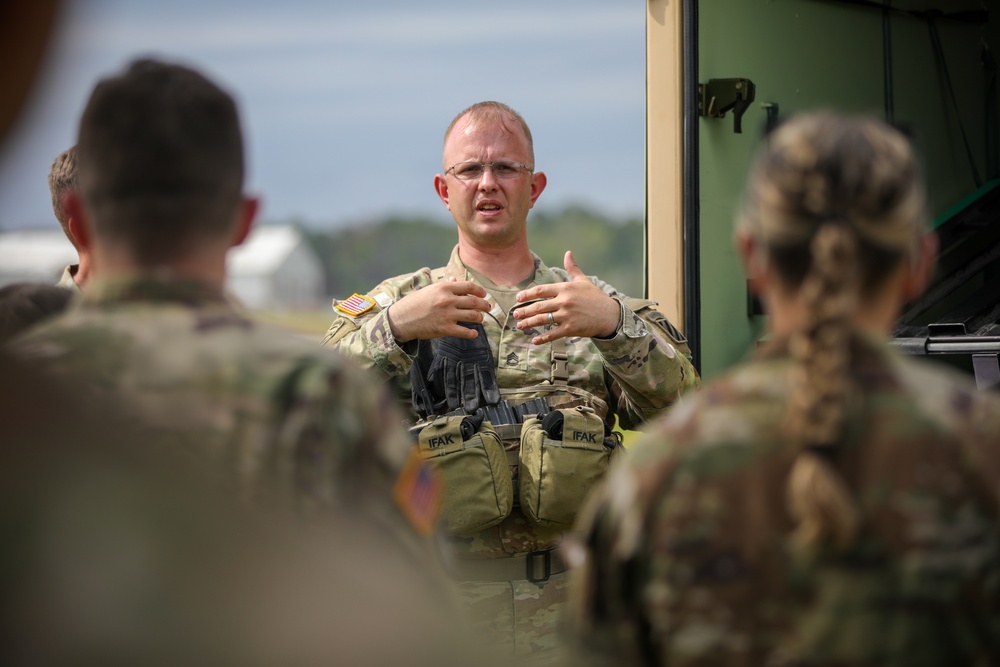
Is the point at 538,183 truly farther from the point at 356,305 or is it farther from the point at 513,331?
the point at 356,305

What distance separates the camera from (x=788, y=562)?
1.11 meters

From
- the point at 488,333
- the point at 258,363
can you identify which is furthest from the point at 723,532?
the point at 488,333

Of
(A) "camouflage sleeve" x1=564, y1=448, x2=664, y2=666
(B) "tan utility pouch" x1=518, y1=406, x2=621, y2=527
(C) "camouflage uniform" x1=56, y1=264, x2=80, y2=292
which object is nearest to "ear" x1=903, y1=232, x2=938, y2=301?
(A) "camouflage sleeve" x1=564, y1=448, x2=664, y2=666

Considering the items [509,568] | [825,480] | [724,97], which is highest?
[724,97]

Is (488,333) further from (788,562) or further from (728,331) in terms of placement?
(788,562)

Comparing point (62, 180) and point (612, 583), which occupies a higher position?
point (62, 180)

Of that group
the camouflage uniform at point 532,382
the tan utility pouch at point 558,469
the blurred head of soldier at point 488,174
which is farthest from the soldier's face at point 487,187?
the tan utility pouch at point 558,469

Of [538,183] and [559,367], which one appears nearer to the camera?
[559,367]

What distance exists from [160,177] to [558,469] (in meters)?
1.56

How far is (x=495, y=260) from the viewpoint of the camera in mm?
3023

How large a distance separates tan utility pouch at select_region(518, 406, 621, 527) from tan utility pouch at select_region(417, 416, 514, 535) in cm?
7

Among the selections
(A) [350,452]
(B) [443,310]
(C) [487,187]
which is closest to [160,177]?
(A) [350,452]

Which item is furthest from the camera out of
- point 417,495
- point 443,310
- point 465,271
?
point 465,271

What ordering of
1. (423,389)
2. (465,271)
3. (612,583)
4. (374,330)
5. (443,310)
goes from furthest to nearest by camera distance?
(465,271)
(423,389)
(374,330)
(443,310)
(612,583)
